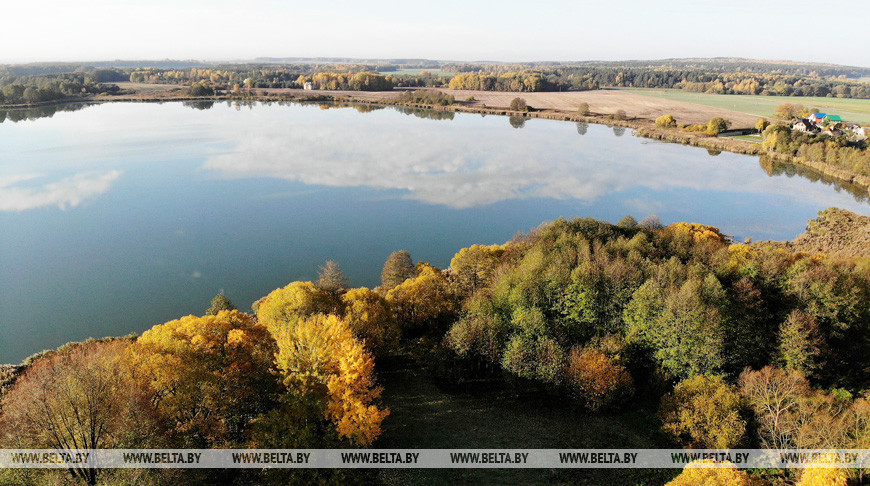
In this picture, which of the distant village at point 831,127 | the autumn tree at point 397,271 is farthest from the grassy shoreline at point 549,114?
the autumn tree at point 397,271

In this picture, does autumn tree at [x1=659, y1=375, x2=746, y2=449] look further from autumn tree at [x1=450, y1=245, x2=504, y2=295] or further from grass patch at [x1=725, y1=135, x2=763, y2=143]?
grass patch at [x1=725, y1=135, x2=763, y2=143]

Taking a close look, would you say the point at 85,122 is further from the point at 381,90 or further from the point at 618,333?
the point at 618,333

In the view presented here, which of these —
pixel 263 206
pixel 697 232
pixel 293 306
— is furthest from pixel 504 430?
pixel 263 206

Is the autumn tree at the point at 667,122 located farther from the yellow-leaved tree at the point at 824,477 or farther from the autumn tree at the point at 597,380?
the yellow-leaved tree at the point at 824,477

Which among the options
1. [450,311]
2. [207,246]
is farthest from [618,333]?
[207,246]

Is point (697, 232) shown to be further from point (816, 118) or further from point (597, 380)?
point (816, 118)

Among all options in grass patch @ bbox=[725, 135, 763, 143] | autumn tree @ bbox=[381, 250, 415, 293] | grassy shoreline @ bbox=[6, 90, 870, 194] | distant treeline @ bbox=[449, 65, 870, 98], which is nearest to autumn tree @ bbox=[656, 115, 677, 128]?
grassy shoreline @ bbox=[6, 90, 870, 194]
